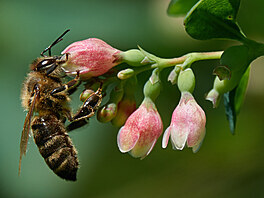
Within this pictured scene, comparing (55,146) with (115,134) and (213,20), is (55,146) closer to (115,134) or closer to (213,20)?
(213,20)

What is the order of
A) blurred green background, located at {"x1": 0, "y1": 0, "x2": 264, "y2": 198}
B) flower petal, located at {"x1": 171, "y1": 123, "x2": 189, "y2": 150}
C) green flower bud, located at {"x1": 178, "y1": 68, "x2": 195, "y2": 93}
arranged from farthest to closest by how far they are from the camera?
1. blurred green background, located at {"x1": 0, "y1": 0, "x2": 264, "y2": 198}
2. green flower bud, located at {"x1": 178, "y1": 68, "x2": 195, "y2": 93}
3. flower petal, located at {"x1": 171, "y1": 123, "x2": 189, "y2": 150}

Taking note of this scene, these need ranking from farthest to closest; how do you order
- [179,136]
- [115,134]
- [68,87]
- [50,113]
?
[115,134] < [50,113] < [68,87] < [179,136]

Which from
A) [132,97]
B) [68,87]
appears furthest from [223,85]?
[68,87]

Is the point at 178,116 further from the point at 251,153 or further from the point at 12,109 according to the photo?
the point at 12,109

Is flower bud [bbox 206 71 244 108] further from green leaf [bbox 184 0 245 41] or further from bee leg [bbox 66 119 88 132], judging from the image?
bee leg [bbox 66 119 88 132]

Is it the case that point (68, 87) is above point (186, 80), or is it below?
above

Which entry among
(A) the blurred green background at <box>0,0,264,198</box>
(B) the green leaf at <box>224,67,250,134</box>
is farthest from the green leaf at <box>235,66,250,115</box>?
(A) the blurred green background at <box>0,0,264,198</box>
